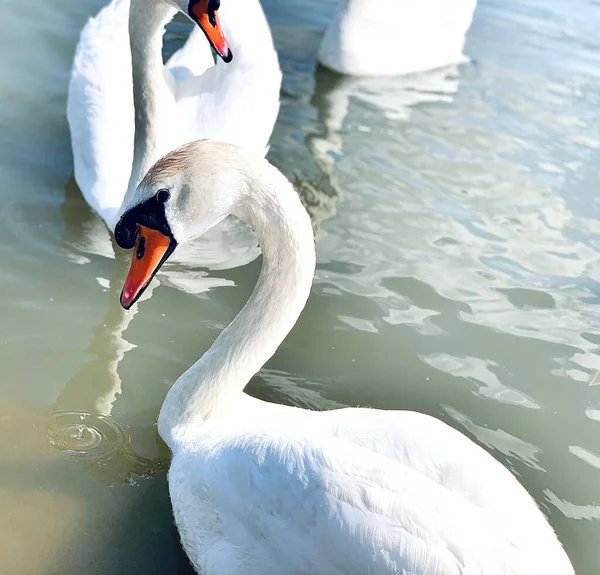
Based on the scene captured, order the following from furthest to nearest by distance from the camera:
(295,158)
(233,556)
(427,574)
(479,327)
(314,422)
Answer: (295,158) < (479,327) < (314,422) < (233,556) < (427,574)

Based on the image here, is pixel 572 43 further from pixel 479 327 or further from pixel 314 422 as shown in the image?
pixel 314 422

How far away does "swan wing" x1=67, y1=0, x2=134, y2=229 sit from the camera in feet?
17.5

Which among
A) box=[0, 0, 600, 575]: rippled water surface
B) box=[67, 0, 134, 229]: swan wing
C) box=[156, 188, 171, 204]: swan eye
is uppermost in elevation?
box=[156, 188, 171, 204]: swan eye

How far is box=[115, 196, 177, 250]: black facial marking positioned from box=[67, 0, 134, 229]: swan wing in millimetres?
1808

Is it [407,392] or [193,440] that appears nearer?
[193,440]

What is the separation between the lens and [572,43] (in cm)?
941

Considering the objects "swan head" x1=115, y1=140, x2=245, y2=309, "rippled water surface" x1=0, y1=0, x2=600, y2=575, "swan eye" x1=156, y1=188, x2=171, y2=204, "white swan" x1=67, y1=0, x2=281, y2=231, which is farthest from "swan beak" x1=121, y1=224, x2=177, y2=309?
"white swan" x1=67, y1=0, x2=281, y2=231

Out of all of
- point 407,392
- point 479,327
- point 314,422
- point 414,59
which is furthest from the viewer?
point 414,59

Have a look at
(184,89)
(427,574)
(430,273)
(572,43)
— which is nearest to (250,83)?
(184,89)

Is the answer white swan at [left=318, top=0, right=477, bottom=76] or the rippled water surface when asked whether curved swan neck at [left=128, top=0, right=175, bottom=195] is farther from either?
white swan at [left=318, top=0, right=477, bottom=76]

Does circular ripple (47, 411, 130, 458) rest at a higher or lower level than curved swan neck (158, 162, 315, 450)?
lower

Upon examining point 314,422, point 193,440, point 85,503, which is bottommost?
point 85,503

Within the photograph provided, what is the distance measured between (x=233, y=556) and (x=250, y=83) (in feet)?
11.4

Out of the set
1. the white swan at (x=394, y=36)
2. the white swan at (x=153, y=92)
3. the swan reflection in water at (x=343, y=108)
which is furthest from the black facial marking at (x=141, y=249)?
the white swan at (x=394, y=36)
